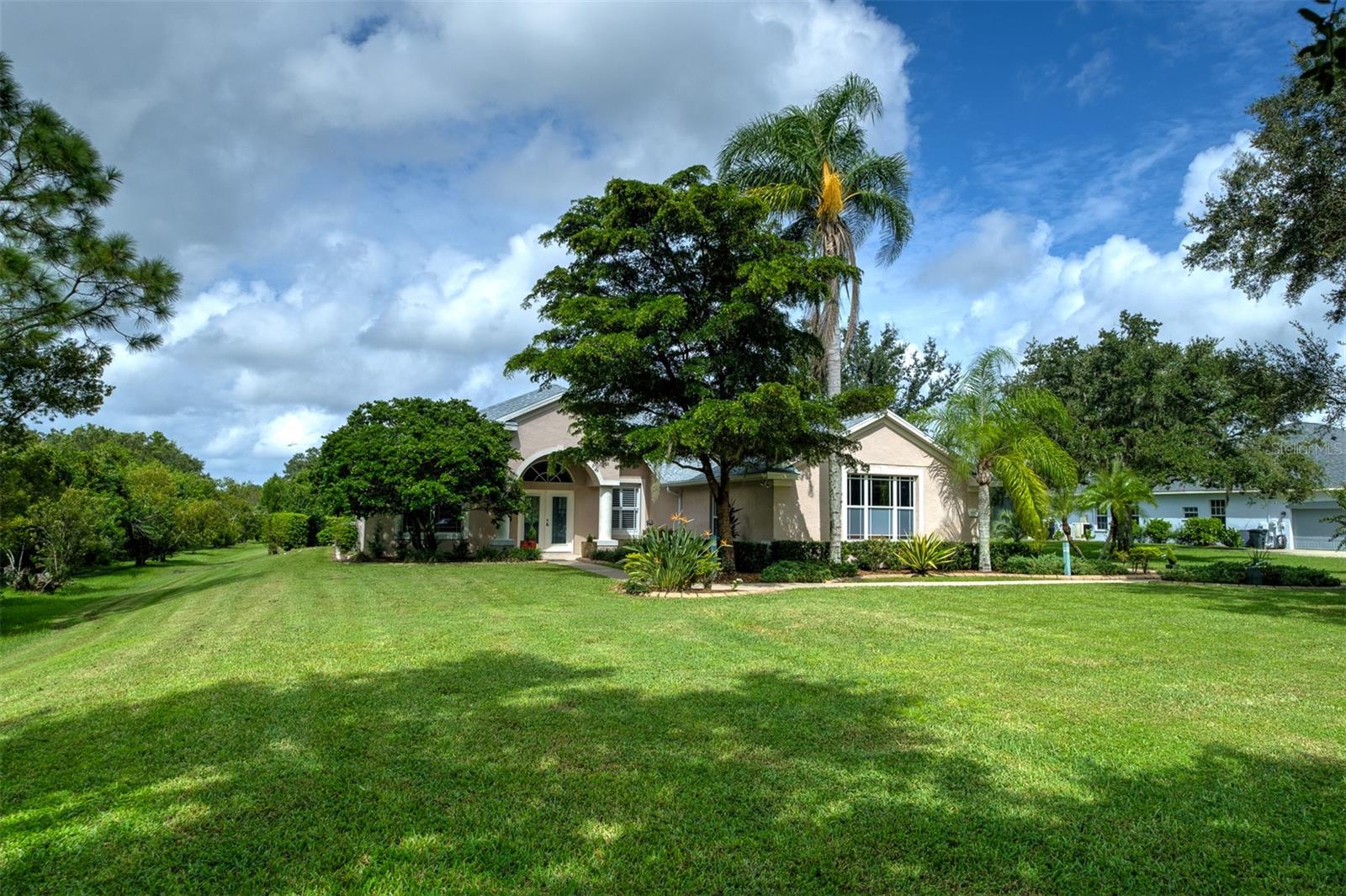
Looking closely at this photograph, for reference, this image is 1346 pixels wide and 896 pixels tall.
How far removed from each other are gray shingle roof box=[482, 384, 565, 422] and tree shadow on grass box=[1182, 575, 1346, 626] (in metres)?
17.4

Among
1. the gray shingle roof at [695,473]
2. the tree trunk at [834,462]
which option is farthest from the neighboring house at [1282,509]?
the tree trunk at [834,462]

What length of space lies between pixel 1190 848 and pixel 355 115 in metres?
15.0

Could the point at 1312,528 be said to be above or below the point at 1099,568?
above

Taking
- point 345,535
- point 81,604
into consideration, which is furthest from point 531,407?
point 81,604

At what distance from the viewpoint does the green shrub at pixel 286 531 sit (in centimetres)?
3728

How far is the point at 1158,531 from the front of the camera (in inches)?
1535

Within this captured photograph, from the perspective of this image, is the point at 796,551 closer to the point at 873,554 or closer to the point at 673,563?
the point at 873,554

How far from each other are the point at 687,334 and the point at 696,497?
10619mm

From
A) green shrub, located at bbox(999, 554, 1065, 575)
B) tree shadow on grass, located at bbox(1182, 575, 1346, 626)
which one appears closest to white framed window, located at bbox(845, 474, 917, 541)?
green shrub, located at bbox(999, 554, 1065, 575)

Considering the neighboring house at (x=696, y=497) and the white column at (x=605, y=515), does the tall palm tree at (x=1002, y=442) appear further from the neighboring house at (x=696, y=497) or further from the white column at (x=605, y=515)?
the white column at (x=605, y=515)

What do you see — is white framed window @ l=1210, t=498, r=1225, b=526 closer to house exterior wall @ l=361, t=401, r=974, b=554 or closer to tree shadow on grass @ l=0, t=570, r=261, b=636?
house exterior wall @ l=361, t=401, r=974, b=554

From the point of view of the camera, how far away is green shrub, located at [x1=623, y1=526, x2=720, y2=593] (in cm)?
A: 1517

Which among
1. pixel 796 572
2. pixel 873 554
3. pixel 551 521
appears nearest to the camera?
pixel 796 572

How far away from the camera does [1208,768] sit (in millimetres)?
4965
